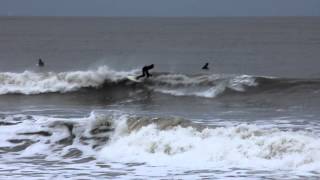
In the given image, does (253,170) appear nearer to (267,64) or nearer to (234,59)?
(267,64)

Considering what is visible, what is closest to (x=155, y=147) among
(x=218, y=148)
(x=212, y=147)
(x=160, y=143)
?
(x=160, y=143)

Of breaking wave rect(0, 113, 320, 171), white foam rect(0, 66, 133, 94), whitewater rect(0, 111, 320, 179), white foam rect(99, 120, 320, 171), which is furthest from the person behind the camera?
white foam rect(0, 66, 133, 94)

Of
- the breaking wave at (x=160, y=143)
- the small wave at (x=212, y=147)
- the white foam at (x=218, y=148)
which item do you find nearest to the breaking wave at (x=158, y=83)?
the breaking wave at (x=160, y=143)

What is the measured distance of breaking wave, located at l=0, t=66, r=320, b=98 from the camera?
1182 inches

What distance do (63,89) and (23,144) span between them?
1445 centimetres

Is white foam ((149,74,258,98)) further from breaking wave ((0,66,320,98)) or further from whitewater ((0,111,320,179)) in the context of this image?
whitewater ((0,111,320,179))

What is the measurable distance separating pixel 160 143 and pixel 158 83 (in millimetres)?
16062

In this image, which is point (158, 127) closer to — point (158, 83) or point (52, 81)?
point (158, 83)

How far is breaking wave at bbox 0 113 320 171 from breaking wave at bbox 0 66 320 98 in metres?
10.6

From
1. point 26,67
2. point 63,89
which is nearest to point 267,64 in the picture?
point 26,67

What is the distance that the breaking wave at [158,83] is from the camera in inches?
1182

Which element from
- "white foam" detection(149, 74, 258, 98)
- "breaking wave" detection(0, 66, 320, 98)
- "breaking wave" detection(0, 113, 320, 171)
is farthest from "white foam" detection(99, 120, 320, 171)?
"white foam" detection(149, 74, 258, 98)

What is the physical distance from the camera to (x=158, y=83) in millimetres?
32156

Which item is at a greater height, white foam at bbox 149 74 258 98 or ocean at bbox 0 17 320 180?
white foam at bbox 149 74 258 98
